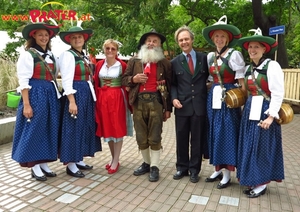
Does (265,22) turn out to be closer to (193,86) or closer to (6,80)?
(193,86)

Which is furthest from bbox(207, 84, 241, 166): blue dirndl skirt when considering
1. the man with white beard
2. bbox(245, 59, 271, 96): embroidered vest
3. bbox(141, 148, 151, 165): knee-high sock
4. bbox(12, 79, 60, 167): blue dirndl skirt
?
bbox(12, 79, 60, 167): blue dirndl skirt

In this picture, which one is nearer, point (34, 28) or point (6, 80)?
point (34, 28)

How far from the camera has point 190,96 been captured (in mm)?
3514

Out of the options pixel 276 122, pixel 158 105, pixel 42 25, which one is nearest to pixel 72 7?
pixel 42 25

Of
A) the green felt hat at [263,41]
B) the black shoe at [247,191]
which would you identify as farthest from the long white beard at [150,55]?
the black shoe at [247,191]

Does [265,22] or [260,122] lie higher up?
[265,22]

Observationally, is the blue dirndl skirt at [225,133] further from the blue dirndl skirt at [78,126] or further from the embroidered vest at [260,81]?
the blue dirndl skirt at [78,126]

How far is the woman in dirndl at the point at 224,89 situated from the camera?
325cm

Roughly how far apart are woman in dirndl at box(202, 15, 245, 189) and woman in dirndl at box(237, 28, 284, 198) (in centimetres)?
13

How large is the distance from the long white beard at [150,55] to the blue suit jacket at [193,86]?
272mm

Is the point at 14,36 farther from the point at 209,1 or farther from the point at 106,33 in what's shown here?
the point at 209,1

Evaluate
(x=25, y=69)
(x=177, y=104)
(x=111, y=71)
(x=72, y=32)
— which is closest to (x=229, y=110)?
(x=177, y=104)

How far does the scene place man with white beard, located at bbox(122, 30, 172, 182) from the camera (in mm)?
3596

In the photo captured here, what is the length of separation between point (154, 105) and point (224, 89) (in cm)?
90
